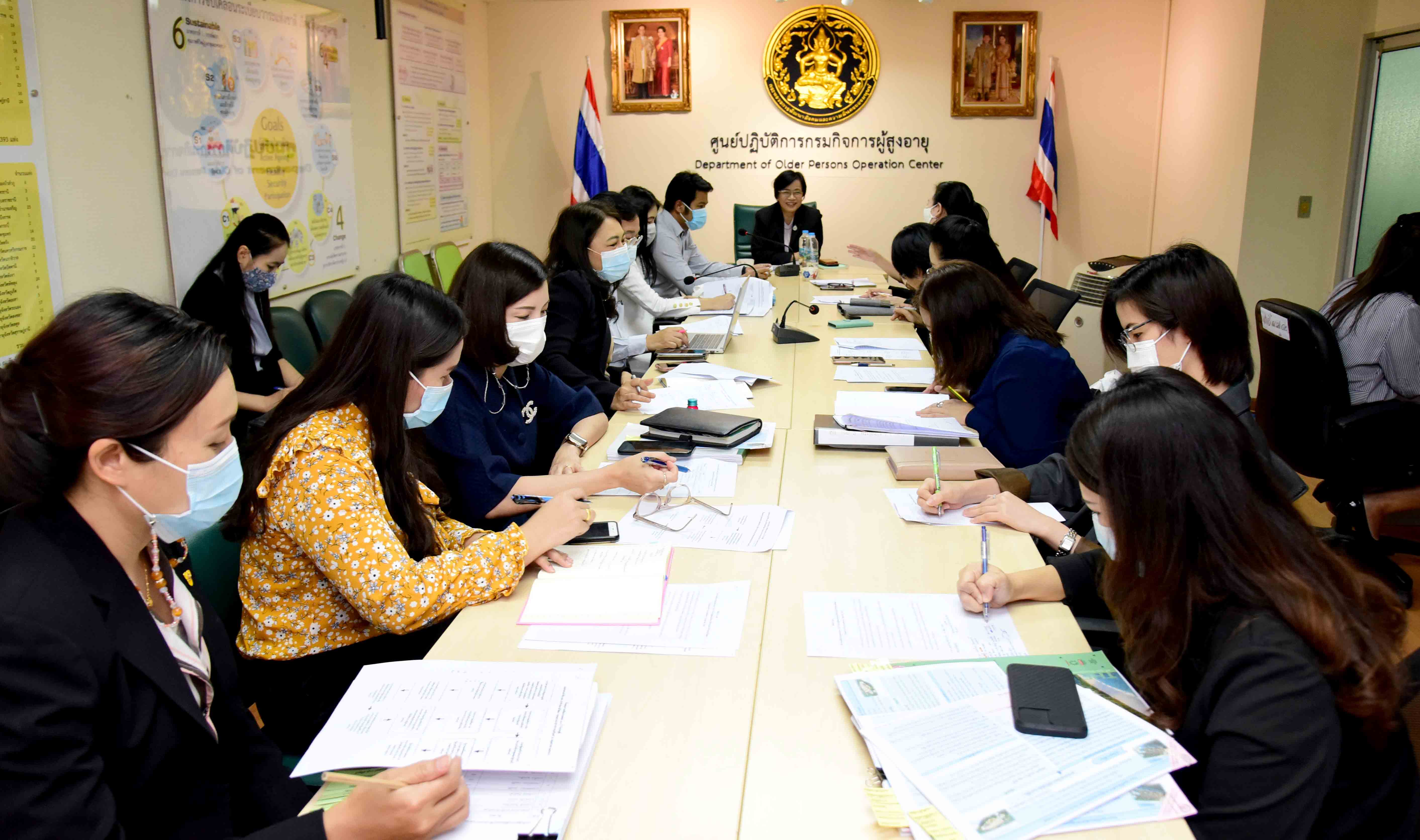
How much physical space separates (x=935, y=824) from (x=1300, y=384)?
277cm

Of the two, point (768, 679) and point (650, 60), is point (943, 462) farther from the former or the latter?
point (650, 60)

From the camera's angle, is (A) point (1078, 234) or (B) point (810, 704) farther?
(A) point (1078, 234)

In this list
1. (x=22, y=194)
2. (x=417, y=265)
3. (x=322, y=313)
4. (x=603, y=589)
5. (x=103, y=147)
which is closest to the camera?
(x=603, y=589)

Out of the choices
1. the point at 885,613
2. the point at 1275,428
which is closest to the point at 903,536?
the point at 885,613

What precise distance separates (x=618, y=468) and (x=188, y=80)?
285 cm

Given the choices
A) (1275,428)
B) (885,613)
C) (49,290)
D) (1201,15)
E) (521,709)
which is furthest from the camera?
(1201,15)

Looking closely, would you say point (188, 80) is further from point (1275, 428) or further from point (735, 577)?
point (1275, 428)

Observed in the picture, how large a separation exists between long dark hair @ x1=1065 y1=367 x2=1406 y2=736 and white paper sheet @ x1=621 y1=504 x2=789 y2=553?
78 centimetres

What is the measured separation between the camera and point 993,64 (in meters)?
7.01

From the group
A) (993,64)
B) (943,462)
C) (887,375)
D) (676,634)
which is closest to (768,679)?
(676,634)

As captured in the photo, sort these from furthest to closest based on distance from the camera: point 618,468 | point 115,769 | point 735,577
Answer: point 618,468, point 735,577, point 115,769

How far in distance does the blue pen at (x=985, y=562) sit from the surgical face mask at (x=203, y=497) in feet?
3.75

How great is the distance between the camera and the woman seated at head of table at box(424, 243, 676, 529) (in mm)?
2215

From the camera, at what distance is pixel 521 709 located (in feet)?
4.17
